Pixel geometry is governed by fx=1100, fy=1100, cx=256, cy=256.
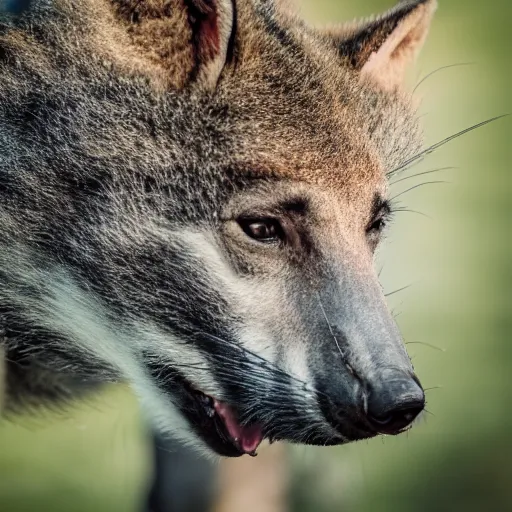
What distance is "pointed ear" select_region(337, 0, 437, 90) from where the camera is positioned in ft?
10.6

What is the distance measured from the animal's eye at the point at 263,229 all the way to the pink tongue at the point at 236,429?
486 mm

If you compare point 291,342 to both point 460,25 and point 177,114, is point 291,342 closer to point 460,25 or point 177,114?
point 177,114

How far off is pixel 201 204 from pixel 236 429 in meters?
0.64

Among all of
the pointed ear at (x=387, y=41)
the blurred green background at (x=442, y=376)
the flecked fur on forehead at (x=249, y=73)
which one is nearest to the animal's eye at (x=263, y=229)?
the flecked fur on forehead at (x=249, y=73)

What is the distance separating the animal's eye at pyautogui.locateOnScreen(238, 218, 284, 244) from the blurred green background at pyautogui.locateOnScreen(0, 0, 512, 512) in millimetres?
1642

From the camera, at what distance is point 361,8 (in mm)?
5090

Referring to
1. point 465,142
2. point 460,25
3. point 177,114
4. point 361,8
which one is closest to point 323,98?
point 177,114

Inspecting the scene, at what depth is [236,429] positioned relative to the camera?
299 centimetres

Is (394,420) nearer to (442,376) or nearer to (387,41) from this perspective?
(387,41)

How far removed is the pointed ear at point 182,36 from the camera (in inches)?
110

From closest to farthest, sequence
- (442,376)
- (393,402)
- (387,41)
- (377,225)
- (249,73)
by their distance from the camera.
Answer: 1. (393,402)
2. (249,73)
3. (377,225)
4. (387,41)
5. (442,376)

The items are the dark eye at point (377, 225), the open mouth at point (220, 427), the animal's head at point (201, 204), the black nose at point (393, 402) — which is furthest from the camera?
the dark eye at point (377, 225)

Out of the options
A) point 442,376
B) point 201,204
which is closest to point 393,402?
point 201,204

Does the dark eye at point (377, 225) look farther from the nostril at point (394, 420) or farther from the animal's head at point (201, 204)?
the nostril at point (394, 420)
